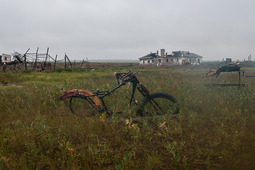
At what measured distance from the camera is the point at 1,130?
394cm

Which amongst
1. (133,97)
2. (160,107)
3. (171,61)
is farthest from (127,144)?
(171,61)

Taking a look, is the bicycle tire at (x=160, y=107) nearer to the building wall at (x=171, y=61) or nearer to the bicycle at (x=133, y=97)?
the bicycle at (x=133, y=97)

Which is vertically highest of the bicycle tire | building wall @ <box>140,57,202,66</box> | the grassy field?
building wall @ <box>140,57,202,66</box>

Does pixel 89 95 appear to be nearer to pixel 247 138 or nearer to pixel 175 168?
pixel 175 168

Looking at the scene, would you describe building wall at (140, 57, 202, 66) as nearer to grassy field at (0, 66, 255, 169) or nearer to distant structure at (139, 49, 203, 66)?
distant structure at (139, 49, 203, 66)

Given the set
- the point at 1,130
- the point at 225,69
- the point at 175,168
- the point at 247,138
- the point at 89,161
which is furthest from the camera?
the point at 225,69

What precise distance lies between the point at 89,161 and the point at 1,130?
2502 millimetres

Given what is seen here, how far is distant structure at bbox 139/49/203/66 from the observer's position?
2089 inches

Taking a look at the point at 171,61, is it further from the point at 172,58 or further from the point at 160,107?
the point at 160,107

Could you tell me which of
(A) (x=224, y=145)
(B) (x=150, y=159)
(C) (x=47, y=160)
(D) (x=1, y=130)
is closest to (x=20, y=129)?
(D) (x=1, y=130)

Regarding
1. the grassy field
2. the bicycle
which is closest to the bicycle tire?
the bicycle

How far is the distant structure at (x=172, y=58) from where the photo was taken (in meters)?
53.1

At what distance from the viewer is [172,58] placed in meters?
54.5

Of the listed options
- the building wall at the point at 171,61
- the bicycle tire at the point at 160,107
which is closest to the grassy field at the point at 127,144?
the bicycle tire at the point at 160,107
